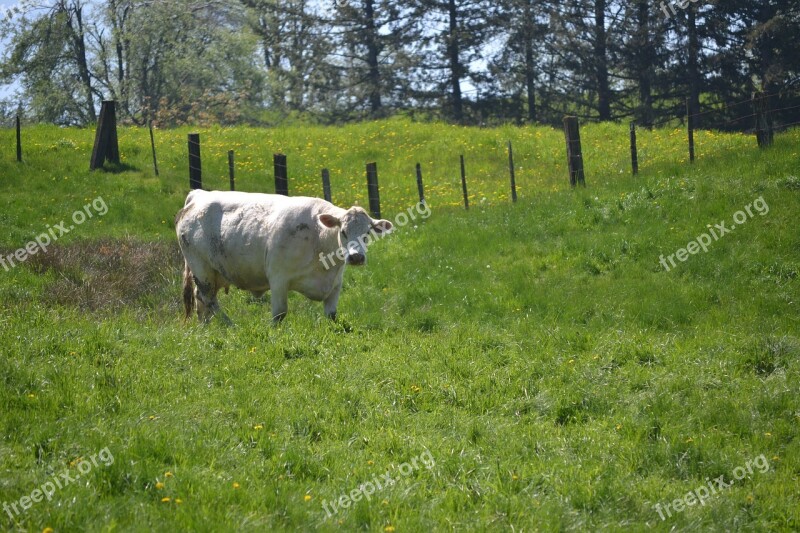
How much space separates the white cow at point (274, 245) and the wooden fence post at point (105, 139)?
42.9 ft

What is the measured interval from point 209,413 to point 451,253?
10.1 m

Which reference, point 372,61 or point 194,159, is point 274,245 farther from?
point 372,61

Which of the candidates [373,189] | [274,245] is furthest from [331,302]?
[373,189]

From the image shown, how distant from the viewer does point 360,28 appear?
45.9 metres

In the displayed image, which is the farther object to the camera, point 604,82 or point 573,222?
point 604,82

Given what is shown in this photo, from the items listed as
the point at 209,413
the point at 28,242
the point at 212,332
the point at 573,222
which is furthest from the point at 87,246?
the point at 209,413

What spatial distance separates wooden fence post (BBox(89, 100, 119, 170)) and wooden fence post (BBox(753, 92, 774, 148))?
17.2 metres

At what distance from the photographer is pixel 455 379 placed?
897cm

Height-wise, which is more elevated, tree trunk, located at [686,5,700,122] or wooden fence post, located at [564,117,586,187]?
tree trunk, located at [686,5,700,122]

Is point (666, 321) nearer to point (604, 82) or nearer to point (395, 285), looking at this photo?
point (395, 285)

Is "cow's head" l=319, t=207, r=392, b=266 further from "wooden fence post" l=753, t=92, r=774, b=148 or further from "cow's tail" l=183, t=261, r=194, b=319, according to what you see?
"wooden fence post" l=753, t=92, r=774, b=148

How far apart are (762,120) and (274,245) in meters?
12.5

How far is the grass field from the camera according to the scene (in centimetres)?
586

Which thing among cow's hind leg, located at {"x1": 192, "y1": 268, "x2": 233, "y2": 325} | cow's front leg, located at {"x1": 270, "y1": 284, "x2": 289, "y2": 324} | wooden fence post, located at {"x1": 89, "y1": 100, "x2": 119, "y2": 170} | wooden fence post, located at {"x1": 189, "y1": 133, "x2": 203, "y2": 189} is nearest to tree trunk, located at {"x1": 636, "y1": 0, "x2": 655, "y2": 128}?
wooden fence post, located at {"x1": 89, "y1": 100, "x2": 119, "y2": 170}
